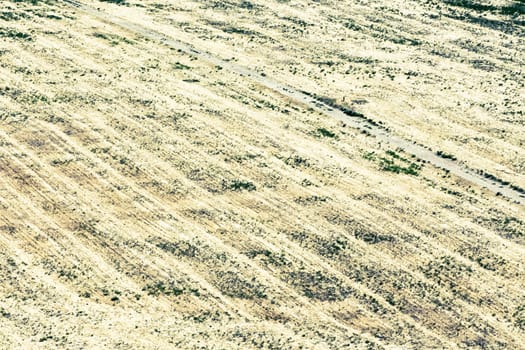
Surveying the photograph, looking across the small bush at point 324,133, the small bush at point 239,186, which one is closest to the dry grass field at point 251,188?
the small bush at point 239,186

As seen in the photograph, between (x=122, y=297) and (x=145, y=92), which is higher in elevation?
(x=145, y=92)

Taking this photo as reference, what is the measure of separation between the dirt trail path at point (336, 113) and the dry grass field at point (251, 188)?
0.16 metres

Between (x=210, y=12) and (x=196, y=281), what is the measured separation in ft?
51.4

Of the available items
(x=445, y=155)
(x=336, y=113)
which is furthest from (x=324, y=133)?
(x=445, y=155)

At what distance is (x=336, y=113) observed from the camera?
62.7 ft

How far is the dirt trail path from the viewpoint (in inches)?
638

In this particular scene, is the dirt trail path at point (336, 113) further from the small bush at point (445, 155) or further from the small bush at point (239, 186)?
the small bush at point (239, 186)

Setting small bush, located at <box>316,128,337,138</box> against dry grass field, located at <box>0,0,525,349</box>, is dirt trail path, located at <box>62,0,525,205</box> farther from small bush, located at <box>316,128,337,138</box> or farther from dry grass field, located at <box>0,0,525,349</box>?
small bush, located at <box>316,128,337,138</box>

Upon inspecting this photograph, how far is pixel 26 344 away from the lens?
1054 centimetres

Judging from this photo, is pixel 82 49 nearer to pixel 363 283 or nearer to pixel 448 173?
pixel 448 173

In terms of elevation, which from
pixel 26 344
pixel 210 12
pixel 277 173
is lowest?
pixel 26 344

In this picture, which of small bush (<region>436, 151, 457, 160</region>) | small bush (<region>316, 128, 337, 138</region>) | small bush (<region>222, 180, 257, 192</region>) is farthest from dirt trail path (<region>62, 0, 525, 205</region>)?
small bush (<region>222, 180, 257, 192</region>)

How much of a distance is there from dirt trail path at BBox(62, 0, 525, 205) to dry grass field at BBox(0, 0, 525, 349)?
0.16 meters

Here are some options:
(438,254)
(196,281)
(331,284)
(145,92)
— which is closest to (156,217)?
(196,281)
